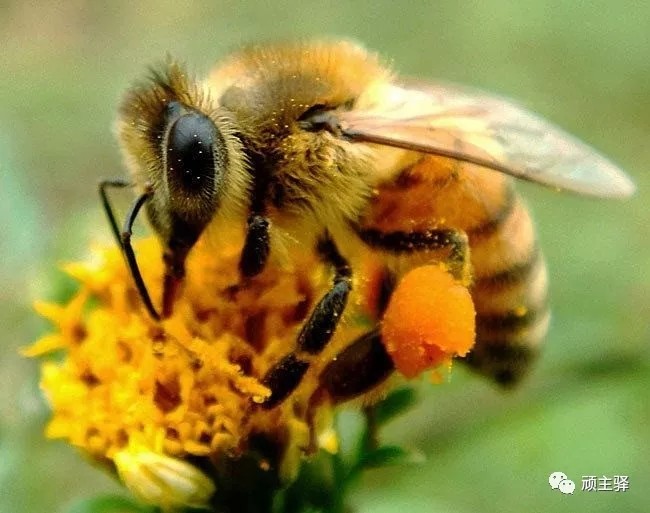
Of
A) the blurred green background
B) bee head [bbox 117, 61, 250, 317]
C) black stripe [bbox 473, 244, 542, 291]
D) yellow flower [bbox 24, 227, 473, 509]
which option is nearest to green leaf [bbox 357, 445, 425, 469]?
yellow flower [bbox 24, 227, 473, 509]

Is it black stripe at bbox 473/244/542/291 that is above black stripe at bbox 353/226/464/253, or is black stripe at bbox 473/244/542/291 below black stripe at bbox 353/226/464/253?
below

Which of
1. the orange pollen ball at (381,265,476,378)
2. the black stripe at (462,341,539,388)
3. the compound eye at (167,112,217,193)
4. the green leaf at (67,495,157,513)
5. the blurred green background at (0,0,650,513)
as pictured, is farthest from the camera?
the blurred green background at (0,0,650,513)

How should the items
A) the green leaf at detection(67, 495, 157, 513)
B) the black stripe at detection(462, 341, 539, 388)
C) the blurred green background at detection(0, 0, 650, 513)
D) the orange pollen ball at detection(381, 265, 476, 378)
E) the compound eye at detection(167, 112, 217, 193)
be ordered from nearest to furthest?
1. the compound eye at detection(167, 112, 217, 193)
2. the orange pollen ball at detection(381, 265, 476, 378)
3. the green leaf at detection(67, 495, 157, 513)
4. the black stripe at detection(462, 341, 539, 388)
5. the blurred green background at detection(0, 0, 650, 513)

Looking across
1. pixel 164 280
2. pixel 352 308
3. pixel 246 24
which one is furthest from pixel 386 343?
pixel 246 24

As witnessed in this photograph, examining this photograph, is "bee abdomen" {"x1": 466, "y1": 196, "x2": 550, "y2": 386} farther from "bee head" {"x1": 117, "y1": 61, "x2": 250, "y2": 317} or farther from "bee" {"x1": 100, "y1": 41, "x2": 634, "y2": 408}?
"bee head" {"x1": 117, "y1": 61, "x2": 250, "y2": 317}

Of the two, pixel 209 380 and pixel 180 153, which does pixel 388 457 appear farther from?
pixel 180 153

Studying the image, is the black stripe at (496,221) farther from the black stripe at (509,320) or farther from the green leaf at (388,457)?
the green leaf at (388,457)
